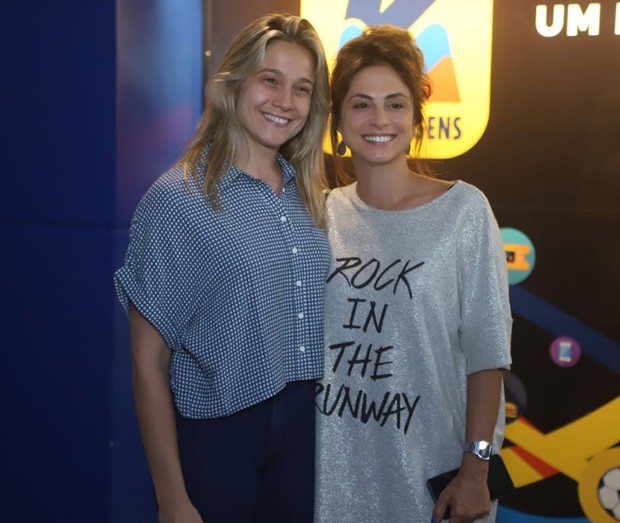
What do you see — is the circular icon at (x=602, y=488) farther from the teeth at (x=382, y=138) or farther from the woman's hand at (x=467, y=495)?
the teeth at (x=382, y=138)

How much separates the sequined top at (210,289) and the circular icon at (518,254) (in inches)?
40.4

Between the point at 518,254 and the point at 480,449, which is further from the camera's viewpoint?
the point at 518,254

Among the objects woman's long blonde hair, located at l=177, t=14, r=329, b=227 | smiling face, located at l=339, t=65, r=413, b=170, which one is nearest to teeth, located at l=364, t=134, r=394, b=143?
smiling face, located at l=339, t=65, r=413, b=170

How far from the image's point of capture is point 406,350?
1850mm

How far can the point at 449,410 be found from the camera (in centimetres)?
188

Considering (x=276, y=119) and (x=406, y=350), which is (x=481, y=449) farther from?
(x=276, y=119)

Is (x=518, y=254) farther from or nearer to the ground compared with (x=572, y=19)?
nearer to the ground

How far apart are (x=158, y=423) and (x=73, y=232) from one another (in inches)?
35.1

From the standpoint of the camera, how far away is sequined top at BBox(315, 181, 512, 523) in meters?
1.84

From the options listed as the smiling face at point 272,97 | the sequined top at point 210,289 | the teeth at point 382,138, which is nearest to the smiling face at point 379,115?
the teeth at point 382,138

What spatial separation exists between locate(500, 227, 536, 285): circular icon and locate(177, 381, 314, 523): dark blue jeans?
1011mm

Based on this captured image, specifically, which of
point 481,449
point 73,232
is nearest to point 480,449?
point 481,449

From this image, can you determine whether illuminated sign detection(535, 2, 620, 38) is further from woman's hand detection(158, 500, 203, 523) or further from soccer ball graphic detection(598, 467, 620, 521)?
woman's hand detection(158, 500, 203, 523)

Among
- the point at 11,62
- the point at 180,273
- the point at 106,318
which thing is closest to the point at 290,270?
the point at 180,273
